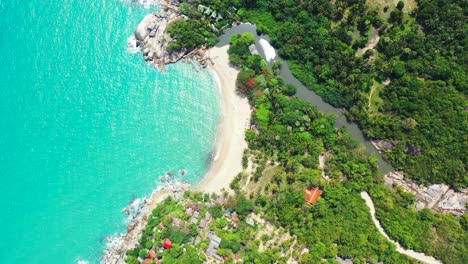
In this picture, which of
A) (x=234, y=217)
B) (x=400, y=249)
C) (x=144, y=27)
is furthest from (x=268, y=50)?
(x=400, y=249)

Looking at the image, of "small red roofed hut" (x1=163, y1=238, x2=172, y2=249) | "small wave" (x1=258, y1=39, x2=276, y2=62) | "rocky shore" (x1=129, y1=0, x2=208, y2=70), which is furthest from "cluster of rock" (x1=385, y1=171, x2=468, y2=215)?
"rocky shore" (x1=129, y1=0, x2=208, y2=70)

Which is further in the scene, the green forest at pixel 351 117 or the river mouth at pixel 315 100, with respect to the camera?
the river mouth at pixel 315 100

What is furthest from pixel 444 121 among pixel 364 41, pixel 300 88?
pixel 300 88

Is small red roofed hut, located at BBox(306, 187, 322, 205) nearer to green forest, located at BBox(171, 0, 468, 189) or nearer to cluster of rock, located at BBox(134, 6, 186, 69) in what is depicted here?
green forest, located at BBox(171, 0, 468, 189)

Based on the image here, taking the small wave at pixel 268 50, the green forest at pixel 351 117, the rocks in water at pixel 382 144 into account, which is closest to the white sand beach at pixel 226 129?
the green forest at pixel 351 117

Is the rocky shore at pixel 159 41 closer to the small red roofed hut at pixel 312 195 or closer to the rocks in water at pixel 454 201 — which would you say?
the small red roofed hut at pixel 312 195

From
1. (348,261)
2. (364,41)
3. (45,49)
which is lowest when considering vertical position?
(348,261)

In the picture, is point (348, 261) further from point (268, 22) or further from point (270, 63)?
point (268, 22)
